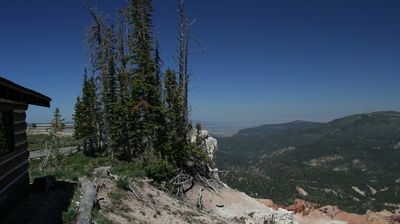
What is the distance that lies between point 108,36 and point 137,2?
534 centimetres

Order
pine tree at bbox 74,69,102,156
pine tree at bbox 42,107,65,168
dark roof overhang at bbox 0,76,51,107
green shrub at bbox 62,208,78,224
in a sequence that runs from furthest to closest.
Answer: pine tree at bbox 74,69,102,156 → pine tree at bbox 42,107,65,168 → green shrub at bbox 62,208,78,224 → dark roof overhang at bbox 0,76,51,107

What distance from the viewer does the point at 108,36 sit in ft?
138

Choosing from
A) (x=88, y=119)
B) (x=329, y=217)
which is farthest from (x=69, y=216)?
(x=88, y=119)

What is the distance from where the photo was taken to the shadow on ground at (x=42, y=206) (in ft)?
40.8

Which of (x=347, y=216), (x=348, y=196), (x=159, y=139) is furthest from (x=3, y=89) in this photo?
(x=348, y=196)

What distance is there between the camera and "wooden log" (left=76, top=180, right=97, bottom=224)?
1295 cm

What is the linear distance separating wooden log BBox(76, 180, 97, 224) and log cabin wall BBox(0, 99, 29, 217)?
214 centimetres

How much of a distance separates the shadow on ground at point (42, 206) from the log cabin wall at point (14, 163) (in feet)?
0.95

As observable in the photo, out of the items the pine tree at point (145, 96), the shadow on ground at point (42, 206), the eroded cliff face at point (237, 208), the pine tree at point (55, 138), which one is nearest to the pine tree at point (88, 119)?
the pine tree at point (55, 138)

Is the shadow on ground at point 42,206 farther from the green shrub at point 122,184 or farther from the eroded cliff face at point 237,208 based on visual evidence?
the eroded cliff face at point 237,208

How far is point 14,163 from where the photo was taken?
45.2 feet

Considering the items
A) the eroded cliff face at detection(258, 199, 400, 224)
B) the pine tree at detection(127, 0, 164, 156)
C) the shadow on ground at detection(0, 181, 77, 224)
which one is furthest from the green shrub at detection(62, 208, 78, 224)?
the eroded cliff face at detection(258, 199, 400, 224)

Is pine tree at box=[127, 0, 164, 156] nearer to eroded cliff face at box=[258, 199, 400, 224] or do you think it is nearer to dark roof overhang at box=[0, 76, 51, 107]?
eroded cliff face at box=[258, 199, 400, 224]

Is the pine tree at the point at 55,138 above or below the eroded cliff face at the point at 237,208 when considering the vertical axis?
above
